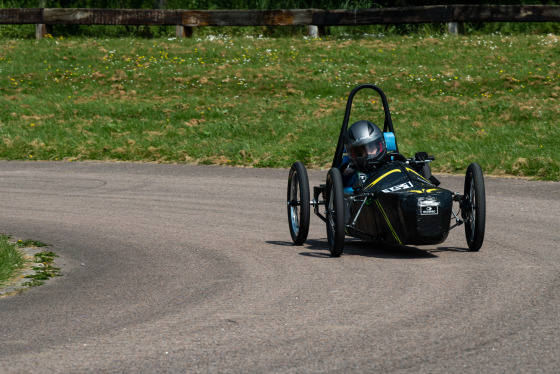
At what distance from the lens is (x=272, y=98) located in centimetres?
2200

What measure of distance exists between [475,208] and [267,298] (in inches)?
101

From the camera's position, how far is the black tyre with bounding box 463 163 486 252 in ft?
27.8

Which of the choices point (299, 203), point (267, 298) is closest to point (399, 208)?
point (299, 203)

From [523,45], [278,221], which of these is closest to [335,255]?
[278,221]

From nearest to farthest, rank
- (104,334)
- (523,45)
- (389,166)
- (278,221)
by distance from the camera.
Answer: (104,334) < (389,166) < (278,221) < (523,45)

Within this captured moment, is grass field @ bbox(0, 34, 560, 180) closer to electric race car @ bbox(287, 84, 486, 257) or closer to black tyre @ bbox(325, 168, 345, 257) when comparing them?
electric race car @ bbox(287, 84, 486, 257)

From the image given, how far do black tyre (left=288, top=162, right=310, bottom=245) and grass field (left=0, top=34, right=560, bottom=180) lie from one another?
6.10m

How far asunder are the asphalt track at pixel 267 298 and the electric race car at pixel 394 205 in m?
0.23

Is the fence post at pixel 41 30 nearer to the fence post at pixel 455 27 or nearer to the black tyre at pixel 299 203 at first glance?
the fence post at pixel 455 27

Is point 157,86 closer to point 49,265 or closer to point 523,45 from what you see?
point 523,45

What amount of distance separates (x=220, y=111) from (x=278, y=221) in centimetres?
995

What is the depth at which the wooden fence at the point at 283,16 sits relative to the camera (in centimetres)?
2484

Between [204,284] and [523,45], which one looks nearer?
[204,284]

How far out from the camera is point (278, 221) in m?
11.1
